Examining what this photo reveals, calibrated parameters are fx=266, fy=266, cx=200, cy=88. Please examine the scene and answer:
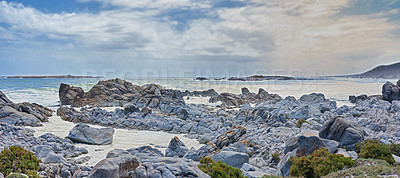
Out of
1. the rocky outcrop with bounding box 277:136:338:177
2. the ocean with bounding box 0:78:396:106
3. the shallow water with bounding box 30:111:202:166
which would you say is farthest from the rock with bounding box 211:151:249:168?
the ocean with bounding box 0:78:396:106

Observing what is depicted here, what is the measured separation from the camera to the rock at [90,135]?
1823cm

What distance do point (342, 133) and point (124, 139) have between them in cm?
1491

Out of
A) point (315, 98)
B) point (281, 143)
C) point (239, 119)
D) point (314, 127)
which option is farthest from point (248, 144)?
point (315, 98)

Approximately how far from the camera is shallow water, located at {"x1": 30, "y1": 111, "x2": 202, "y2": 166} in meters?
17.1

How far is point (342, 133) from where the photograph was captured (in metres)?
14.3

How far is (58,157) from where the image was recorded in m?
12.6

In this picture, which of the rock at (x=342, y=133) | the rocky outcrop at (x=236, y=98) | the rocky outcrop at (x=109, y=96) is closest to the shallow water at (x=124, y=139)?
the rock at (x=342, y=133)

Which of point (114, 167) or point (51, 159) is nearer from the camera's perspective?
point (114, 167)

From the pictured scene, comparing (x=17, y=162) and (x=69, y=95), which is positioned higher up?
(x=69, y=95)

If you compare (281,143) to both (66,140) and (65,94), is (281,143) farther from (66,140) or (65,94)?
(65,94)

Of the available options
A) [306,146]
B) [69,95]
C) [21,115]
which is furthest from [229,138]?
[69,95]

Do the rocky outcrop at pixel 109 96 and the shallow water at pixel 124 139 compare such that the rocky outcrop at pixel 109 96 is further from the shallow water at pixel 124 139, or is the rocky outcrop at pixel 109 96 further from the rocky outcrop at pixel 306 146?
the rocky outcrop at pixel 306 146

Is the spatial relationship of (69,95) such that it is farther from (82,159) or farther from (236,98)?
(82,159)

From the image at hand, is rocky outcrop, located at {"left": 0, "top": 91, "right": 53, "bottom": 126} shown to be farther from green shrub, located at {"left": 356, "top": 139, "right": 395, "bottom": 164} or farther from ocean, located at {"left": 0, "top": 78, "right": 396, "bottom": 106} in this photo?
green shrub, located at {"left": 356, "top": 139, "right": 395, "bottom": 164}
